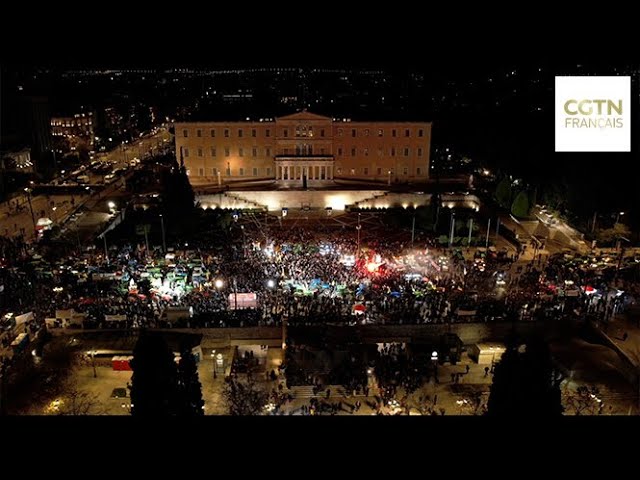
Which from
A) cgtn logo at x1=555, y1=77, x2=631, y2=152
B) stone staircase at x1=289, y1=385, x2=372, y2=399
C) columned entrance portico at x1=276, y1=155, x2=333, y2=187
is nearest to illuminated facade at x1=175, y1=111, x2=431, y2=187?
columned entrance portico at x1=276, y1=155, x2=333, y2=187

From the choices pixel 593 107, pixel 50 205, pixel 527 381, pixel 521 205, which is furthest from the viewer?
pixel 50 205

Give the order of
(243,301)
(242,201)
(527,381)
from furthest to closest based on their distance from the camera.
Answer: (242,201) → (243,301) → (527,381)

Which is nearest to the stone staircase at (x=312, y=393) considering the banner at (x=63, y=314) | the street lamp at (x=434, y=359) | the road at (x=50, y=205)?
the street lamp at (x=434, y=359)

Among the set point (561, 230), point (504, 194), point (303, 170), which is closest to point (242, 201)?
point (303, 170)

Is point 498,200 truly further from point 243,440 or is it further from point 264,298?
point 243,440

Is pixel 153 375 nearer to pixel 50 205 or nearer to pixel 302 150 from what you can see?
pixel 50 205

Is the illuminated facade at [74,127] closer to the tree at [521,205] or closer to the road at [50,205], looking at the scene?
the road at [50,205]
